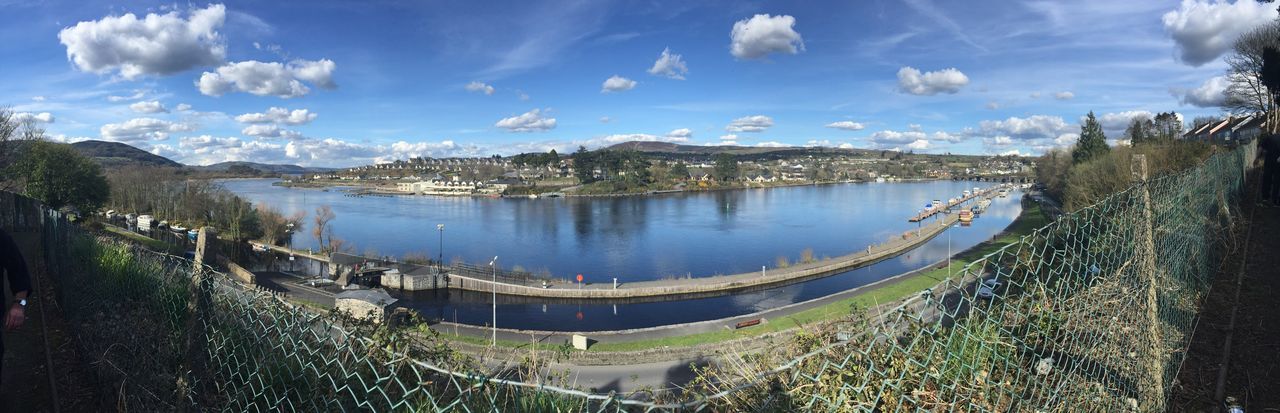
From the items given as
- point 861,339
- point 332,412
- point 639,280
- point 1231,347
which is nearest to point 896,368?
point 861,339

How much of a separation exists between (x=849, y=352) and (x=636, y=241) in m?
36.6

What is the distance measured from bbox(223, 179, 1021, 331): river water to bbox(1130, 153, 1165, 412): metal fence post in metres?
18.1

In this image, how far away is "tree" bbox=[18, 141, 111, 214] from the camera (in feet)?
81.3

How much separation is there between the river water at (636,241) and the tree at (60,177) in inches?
436

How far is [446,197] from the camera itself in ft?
274

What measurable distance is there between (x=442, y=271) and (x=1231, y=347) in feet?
89.4

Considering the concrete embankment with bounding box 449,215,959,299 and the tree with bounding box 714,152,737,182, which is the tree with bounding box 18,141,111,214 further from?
the tree with bounding box 714,152,737,182

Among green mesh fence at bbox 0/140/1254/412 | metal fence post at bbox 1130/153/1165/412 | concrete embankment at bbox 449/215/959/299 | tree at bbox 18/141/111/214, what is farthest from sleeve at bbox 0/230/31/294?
tree at bbox 18/141/111/214

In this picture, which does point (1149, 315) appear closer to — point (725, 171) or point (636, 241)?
point (636, 241)

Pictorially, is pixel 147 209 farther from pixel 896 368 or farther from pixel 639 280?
pixel 896 368

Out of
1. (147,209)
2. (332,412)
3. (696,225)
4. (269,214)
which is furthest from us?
(696,225)

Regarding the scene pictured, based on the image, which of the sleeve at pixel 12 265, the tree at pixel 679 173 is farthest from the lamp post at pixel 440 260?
the tree at pixel 679 173

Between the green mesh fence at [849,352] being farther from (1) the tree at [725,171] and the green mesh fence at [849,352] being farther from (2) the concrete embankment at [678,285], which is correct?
(1) the tree at [725,171]

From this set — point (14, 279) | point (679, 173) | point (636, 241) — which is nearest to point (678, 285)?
point (636, 241)
